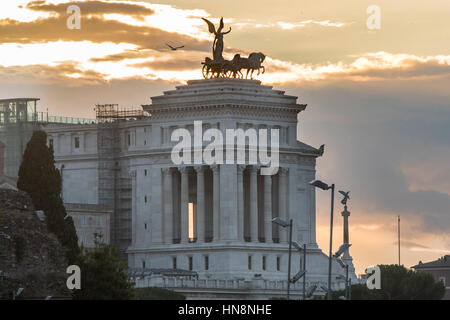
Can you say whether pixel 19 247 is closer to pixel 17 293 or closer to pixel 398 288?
pixel 17 293

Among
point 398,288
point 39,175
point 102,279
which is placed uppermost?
point 39,175

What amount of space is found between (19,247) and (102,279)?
15173 millimetres

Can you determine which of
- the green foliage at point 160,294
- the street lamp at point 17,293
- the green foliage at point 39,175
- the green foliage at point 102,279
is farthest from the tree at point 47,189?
the green foliage at point 160,294

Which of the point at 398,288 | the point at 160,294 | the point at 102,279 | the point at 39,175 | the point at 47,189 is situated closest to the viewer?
the point at 102,279

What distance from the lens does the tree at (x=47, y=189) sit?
431 feet

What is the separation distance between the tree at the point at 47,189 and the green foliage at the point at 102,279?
4.23 feet

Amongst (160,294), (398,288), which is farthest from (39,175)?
(398,288)

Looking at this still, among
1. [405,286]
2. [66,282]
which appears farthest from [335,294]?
[66,282]

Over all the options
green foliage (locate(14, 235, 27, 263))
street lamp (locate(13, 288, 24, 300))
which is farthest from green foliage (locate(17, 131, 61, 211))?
street lamp (locate(13, 288, 24, 300))

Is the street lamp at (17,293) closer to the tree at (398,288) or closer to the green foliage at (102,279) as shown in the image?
the green foliage at (102,279)

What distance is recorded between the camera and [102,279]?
423 ft
